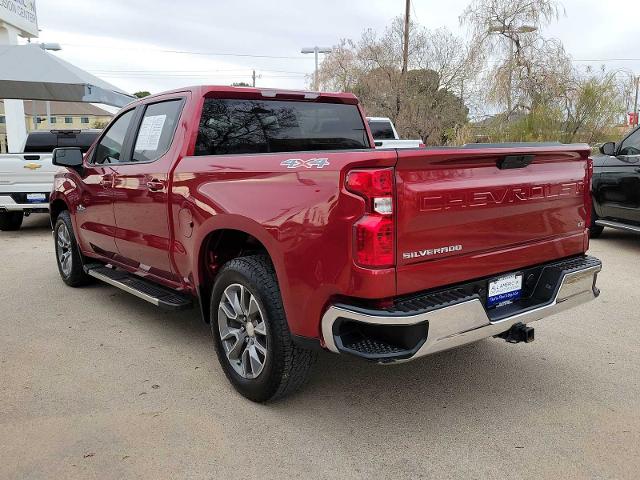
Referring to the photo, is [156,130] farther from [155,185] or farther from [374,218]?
[374,218]

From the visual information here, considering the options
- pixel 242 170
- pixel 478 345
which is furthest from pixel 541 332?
pixel 242 170

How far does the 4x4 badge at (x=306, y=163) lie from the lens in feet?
8.55

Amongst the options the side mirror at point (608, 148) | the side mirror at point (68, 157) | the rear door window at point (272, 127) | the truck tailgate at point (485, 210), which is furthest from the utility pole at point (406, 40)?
the truck tailgate at point (485, 210)

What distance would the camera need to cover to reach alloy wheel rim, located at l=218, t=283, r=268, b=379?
315 centimetres

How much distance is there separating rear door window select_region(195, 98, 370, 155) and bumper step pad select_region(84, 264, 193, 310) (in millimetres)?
1051

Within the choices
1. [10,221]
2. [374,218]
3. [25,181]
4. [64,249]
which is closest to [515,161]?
[374,218]

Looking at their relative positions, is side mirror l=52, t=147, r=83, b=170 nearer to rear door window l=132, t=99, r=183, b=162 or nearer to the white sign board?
rear door window l=132, t=99, r=183, b=162

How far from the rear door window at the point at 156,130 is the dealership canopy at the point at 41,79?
10.4 metres

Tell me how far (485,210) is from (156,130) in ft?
8.51

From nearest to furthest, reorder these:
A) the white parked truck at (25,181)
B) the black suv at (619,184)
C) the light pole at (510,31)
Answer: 1. the black suv at (619,184)
2. the white parked truck at (25,181)
3. the light pole at (510,31)

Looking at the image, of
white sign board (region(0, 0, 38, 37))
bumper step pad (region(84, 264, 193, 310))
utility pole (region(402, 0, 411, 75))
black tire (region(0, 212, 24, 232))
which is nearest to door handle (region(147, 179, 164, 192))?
bumper step pad (region(84, 264, 193, 310))

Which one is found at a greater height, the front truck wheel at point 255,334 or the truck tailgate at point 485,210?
the truck tailgate at point 485,210

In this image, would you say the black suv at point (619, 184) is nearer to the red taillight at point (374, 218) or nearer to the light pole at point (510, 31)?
the red taillight at point (374, 218)

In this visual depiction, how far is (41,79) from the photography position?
1348 cm
